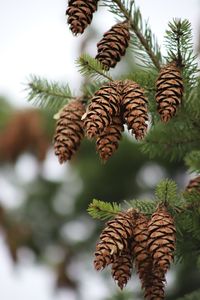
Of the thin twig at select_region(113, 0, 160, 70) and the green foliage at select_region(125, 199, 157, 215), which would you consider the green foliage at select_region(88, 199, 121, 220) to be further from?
the thin twig at select_region(113, 0, 160, 70)

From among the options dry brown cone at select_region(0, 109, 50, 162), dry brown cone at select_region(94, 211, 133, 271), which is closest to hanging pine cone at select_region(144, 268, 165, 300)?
dry brown cone at select_region(94, 211, 133, 271)

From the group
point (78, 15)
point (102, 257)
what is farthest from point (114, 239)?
point (78, 15)

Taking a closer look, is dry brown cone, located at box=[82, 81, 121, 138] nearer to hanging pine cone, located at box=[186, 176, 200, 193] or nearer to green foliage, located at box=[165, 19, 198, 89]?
green foliage, located at box=[165, 19, 198, 89]

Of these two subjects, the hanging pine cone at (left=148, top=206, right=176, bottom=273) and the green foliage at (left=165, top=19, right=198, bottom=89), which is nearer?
the hanging pine cone at (left=148, top=206, right=176, bottom=273)

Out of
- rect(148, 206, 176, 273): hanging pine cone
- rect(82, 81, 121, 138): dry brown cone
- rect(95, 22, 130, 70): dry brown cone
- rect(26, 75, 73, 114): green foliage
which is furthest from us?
rect(26, 75, 73, 114): green foliage

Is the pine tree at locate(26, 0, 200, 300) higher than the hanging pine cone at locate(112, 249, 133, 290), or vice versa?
the pine tree at locate(26, 0, 200, 300)

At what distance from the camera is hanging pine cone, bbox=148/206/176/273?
7.07 ft

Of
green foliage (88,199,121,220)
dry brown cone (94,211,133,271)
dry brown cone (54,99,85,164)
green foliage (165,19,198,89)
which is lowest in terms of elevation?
dry brown cone (94,211,133,271)

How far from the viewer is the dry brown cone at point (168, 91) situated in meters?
2.33

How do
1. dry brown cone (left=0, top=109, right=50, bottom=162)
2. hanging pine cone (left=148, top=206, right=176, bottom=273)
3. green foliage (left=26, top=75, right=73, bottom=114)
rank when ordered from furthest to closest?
dry brown cone (left=0, top=109, right=50, bottom=162), green foliage (left=26, top=75, right=73, bottom=114), hanging pine cone (left=148, top=206, right=176, bottom=273)

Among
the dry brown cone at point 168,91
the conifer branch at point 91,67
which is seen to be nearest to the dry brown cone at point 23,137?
the conifer branch at point 91,67

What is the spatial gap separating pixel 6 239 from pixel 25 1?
147 meters

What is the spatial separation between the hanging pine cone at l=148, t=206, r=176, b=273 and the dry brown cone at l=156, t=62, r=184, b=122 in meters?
0.30

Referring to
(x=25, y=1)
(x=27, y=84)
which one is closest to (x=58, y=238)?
(x=27, y=84)
